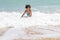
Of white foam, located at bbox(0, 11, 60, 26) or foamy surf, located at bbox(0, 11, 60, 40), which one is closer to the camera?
foamy surf, located at bbox(0, 11, 60, 40)

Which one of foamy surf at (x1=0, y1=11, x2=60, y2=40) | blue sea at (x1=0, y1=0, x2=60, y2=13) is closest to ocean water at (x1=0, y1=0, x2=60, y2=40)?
foamy surf at (x1=0, y1=11, x2=60, y2=40)

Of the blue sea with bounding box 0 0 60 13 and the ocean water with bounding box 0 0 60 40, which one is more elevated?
the ocean water with bounding box 0 0 60 40

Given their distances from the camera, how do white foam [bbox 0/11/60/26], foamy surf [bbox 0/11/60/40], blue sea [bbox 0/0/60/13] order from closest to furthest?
foamy surf [bbox 0/11/60/40], white foam [bbox 0/11/60/26], blue sea [bbox 0/0/60/13]

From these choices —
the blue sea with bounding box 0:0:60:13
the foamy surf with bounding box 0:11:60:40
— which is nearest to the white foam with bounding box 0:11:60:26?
the foamy surf with bounding box 0:11:60:40

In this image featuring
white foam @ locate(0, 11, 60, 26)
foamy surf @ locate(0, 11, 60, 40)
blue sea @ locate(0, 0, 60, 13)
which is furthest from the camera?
blue sea @ locate(0, 0, 60, 13)

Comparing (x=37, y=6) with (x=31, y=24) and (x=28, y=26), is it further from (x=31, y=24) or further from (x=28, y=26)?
(x=28, y=26)

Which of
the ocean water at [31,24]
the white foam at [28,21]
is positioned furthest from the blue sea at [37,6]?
the white foam at [28,21]

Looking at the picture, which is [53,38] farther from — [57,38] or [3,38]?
[3,38]

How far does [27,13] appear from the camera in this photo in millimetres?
11688

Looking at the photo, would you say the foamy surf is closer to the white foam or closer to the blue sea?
the white foam

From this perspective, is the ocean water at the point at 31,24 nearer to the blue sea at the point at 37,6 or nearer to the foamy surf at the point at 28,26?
the foamy surf at the point at 28,26

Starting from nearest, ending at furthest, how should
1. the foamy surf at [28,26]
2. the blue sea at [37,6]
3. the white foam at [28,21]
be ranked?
the foamy surf at [28,26]
the white foam at [28,21]
the blue sea at [37,6]

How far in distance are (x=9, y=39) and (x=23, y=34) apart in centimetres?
84

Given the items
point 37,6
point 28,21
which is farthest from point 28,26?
point 37,6
